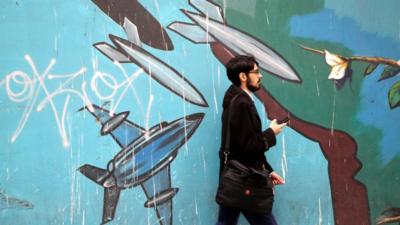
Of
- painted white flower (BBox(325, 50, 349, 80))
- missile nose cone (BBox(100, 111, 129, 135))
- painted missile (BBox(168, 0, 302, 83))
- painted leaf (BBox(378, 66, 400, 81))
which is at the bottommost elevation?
missile nose cone (BBox(100, 111, 129, 135))

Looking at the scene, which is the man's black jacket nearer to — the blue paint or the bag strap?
the bag strap

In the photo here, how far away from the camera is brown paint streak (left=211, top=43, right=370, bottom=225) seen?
4.47 m

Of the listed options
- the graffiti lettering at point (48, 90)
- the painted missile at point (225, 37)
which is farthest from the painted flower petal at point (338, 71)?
the graffiti lettering at point (48, 90)

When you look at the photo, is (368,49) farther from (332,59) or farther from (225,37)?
(225,37)

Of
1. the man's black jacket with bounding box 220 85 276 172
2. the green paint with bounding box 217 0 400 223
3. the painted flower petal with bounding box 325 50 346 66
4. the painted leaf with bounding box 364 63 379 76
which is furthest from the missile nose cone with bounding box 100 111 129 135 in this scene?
the painted leaf with bounding box 364 63 379 76

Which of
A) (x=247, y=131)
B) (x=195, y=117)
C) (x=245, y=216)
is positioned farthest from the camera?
(x=195, y=117)

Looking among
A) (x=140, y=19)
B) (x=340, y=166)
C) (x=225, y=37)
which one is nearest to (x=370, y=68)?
(x=340, y=166)

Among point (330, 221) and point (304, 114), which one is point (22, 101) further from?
point (330, 221)

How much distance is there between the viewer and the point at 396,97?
4598 mm

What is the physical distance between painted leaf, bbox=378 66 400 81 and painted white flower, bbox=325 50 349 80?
33cm

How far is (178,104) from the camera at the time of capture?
171 inches

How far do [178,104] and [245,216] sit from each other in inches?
43.6

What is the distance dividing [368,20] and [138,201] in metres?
2.36

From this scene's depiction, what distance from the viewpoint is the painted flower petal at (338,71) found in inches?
178
